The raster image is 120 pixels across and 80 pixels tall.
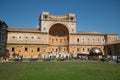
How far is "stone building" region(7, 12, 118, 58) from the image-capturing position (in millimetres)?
54156

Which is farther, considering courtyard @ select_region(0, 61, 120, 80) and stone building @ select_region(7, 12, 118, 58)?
stone building @ select_region(7, 12, 118, 58)

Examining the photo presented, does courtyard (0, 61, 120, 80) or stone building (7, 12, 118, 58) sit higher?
stone building (7, 12, 118, 58)

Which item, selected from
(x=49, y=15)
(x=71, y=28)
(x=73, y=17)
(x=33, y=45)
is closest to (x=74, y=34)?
(x=71, y=28)

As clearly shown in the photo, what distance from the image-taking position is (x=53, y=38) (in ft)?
192

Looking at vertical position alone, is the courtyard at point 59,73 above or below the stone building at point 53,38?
below

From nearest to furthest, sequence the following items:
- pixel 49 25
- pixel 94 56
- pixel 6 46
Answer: pixel 94 56 → pixel 6 46 → pixel 49 25

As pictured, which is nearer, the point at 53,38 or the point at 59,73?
the point at 59,73

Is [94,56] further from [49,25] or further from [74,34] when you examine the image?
[49,25]

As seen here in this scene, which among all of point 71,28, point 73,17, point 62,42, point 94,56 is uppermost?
point 73,17

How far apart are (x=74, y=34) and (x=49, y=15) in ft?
35.4

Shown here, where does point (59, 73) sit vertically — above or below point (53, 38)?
below

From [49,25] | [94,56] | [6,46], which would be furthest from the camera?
[49,25]

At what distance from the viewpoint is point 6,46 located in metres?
52.5

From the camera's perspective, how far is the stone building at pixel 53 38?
54.2 metres
